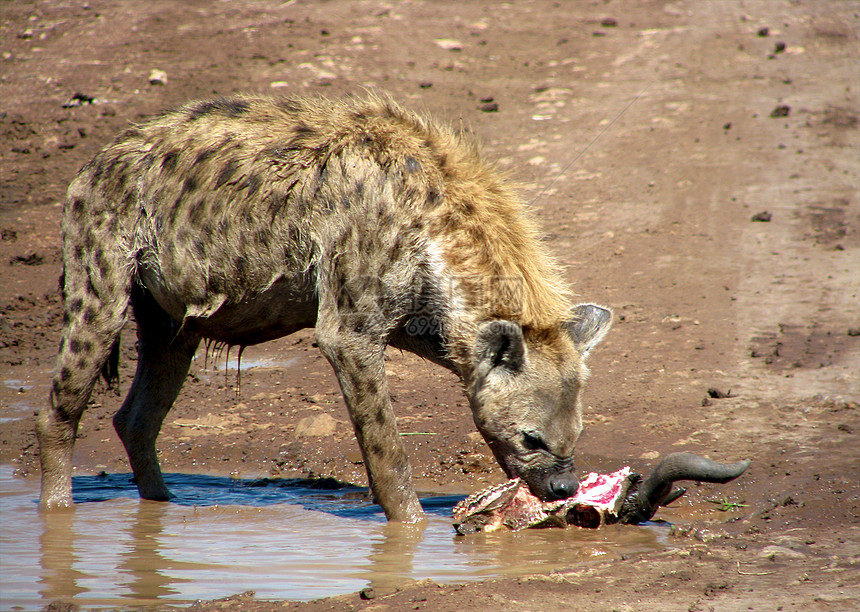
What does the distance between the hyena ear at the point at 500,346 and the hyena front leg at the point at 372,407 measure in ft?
1.53

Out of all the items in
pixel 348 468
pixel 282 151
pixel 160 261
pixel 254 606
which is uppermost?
pixel 282 151

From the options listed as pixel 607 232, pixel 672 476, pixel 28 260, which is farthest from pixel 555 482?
pixel 28 260

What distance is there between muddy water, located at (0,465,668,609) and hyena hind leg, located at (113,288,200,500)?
173mm

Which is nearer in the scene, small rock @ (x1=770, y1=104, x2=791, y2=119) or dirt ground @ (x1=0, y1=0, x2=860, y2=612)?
dirt ground @ (x1=0, y1=0, x2=860, y2=612)

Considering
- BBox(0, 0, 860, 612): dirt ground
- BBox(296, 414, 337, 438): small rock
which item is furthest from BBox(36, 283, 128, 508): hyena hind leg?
BBox(296, 414, 337, 438): small rock

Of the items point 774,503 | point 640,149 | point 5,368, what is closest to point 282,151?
point 774,503

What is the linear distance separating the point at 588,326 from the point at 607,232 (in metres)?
4.49

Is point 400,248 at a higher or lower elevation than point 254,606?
higher

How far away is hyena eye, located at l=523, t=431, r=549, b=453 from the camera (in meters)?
4.38

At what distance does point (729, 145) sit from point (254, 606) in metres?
8.73

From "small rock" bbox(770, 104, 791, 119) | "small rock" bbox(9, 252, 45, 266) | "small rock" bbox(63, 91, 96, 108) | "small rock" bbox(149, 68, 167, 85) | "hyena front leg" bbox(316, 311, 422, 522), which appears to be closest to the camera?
"hyena front leg" bbox(316, 311, 422, 522)

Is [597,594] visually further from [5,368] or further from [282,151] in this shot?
[5,368]

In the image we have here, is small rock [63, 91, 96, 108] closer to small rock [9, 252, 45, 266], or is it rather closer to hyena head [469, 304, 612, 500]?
small rock [9, 252, 45, 266]

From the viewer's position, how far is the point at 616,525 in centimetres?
447
